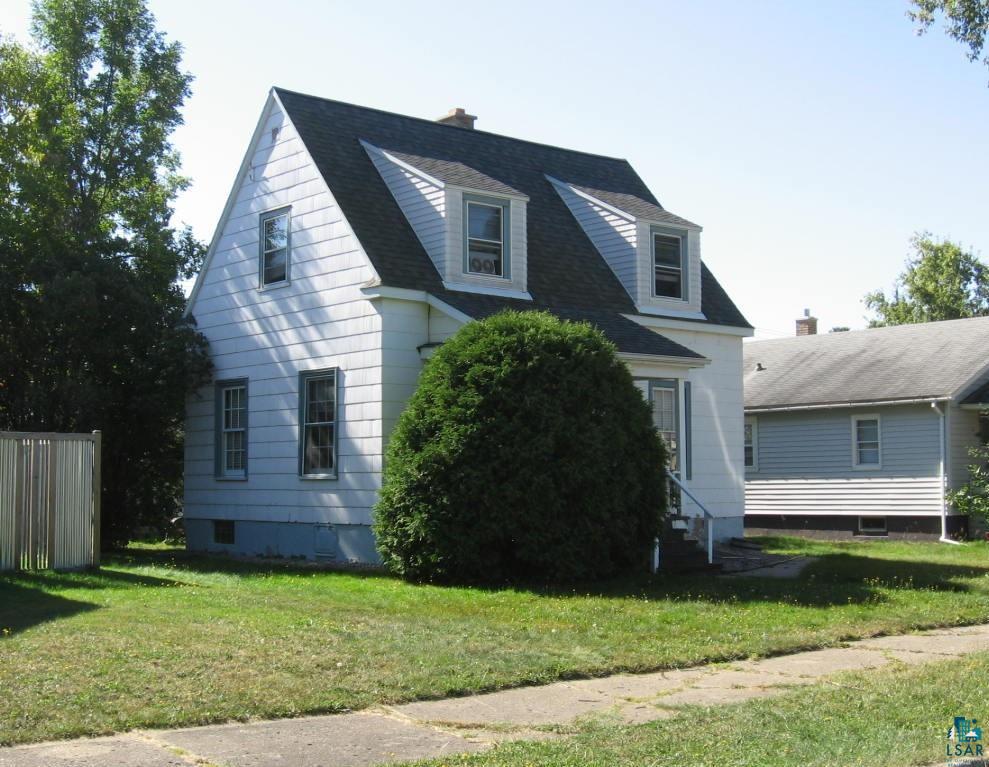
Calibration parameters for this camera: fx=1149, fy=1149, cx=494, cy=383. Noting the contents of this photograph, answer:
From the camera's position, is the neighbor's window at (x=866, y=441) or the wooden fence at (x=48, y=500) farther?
the neighbor's window at (x=866, y=441)

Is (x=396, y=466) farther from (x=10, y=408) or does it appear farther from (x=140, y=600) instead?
(x=10, y=408)

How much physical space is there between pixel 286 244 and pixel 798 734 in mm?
14692

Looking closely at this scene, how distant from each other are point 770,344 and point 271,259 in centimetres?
1888

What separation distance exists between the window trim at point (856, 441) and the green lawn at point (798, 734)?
19.8 m

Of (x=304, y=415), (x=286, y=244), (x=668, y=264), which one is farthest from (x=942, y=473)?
(x=286, y=244)

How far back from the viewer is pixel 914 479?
2681 cm

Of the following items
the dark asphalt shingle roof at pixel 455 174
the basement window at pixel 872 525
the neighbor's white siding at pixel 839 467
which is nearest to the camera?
the dark asphalt shingle roof at pixel 455 174

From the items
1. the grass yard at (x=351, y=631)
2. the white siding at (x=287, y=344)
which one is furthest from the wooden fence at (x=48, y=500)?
the white siding at (x=287, y=344)

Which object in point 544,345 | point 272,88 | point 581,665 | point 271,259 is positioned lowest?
point 581,665

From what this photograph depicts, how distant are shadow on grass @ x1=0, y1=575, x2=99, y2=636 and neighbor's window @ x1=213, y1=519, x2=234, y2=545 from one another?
284 inches

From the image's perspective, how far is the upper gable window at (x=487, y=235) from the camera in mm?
19000

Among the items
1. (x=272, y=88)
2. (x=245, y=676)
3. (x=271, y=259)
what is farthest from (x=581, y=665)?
(x=272, y=88)

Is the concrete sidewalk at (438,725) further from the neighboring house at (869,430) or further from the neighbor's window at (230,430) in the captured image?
the neighboring house at (869,430)

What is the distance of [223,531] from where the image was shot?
69.7 ft
